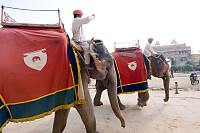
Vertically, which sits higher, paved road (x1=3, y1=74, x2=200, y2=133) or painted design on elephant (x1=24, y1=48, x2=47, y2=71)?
painted design on elephant (x1=24, y1=48, x2=47, y2=71)

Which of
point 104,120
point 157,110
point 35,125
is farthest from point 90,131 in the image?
point 157,110

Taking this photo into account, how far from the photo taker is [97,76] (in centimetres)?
273

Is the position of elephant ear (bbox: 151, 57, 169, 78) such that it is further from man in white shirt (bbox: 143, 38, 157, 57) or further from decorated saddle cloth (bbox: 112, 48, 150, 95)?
decorated saddle cloth (bbox: 112, 48, 150, 95)

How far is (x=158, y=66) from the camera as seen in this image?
5723mm

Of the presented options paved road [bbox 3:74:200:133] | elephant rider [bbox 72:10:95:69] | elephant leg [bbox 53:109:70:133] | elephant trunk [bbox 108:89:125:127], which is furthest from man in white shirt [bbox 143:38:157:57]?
elephant leg [bbox 53:109:70:133]

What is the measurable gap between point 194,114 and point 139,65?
217 cm

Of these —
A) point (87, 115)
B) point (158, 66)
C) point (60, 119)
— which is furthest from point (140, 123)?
point (158, 66)

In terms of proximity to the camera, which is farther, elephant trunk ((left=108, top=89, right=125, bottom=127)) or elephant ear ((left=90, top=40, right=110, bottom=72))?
elephant trunk ((left=108, top=89, right=125, bottom=127))

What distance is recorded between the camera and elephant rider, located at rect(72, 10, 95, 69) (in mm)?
2641

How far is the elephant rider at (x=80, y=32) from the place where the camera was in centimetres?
264

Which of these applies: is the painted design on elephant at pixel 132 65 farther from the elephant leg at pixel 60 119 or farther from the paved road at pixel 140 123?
the elephant leg at pixel 60 119

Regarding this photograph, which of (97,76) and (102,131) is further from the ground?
(97,76)

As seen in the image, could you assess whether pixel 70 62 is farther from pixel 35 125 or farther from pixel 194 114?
pixel 194 114

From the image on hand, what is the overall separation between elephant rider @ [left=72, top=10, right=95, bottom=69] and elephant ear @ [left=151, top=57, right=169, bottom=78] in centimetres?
381
